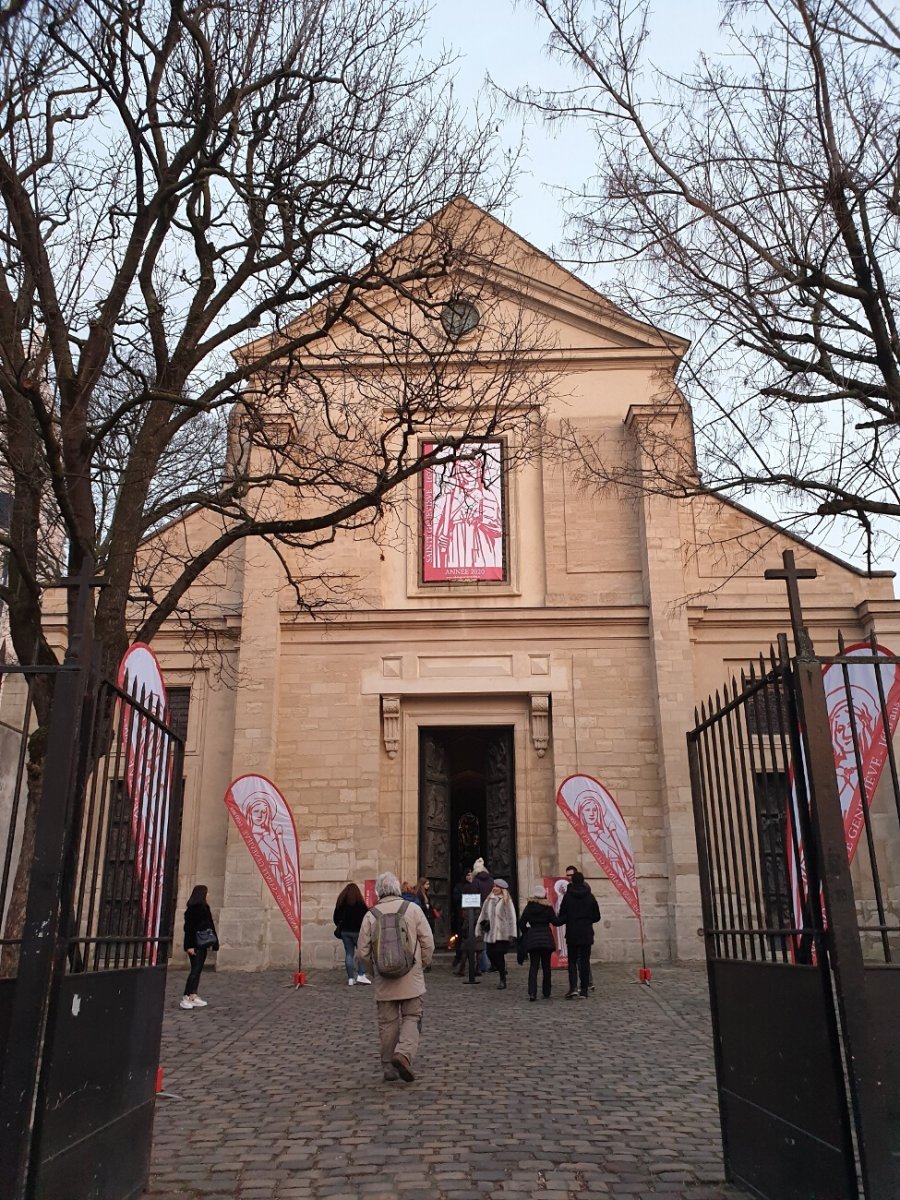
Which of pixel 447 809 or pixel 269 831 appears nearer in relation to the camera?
pixel 269 831

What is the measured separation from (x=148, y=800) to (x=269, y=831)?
998cm

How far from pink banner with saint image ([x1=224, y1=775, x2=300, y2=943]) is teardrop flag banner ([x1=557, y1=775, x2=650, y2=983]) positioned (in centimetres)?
419

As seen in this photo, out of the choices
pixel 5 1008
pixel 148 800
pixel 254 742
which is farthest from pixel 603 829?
pixel 5 1008

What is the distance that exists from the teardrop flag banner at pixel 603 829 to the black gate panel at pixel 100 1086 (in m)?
10.7

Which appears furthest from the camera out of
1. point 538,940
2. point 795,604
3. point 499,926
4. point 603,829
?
point 603,829

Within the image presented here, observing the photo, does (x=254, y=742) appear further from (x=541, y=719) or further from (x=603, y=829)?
(x=603, y=829)

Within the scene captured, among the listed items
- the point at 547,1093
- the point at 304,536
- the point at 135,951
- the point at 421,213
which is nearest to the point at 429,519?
the point at 304,536

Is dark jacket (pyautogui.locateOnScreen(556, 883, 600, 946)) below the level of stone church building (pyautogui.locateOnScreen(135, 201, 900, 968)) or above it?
below

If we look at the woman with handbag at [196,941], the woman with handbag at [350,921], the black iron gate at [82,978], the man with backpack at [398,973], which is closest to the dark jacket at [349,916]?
the woman with handbag at [350,921]

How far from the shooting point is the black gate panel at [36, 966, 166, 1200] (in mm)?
4258

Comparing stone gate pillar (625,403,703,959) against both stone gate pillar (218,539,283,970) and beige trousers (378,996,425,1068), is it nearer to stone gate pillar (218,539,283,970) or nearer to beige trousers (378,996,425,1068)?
stone gate pillar (218,539,283,970)

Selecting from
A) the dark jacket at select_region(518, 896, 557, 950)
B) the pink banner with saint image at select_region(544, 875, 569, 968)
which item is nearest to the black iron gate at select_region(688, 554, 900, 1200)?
the dark jacket at select_region(518, 896, 557, 950)

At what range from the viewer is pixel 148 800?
5648mm

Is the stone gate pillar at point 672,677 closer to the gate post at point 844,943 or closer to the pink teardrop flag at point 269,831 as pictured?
the pink teardrop flag at point 269,831
